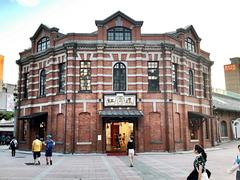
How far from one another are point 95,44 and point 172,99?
8.63 metres

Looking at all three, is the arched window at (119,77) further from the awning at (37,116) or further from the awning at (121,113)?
the awning at (37,116)

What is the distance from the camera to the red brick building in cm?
2580

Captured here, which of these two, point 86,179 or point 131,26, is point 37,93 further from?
point 86,179

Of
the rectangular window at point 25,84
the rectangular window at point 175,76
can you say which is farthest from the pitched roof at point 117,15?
the rectangular window at point 25,84

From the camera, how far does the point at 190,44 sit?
31.2 metres

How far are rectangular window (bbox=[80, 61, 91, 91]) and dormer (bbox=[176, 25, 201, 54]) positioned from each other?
9735 mm

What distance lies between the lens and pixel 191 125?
97.1 feet

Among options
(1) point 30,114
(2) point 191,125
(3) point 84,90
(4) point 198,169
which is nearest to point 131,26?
(3) point 84,90

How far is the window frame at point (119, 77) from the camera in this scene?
26.7m

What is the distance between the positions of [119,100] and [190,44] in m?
10.8

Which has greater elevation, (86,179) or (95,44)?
(95,44)

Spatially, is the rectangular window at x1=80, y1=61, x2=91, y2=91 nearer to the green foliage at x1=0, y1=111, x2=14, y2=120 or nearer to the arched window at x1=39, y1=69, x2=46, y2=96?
the arched window at x1=39, y1=69, x2=46, y2=96

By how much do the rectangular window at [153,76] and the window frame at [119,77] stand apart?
2.33 m

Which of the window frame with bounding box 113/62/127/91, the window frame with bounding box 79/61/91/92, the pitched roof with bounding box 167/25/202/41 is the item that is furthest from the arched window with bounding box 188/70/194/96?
the window frame with bounding box 79/61/91/92
